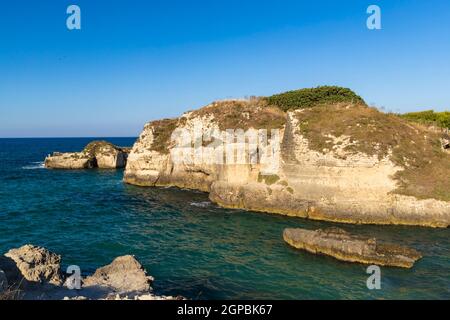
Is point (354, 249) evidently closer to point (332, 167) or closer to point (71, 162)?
point (332, 167)

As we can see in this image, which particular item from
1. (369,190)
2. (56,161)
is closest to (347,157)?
(369,190)

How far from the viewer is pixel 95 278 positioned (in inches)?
797

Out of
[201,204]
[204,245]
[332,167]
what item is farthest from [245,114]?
[204,245]

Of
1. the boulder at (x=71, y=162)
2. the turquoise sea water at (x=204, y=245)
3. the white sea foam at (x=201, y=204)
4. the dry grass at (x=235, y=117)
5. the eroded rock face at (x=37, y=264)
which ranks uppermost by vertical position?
the dry grass at (x=235, y=117)

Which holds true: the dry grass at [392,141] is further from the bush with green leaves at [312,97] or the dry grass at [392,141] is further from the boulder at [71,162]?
the boulder at [71,162]

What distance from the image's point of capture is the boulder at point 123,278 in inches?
771

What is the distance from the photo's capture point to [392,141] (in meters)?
39.5

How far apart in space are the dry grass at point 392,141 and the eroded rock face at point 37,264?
29145 millimetres

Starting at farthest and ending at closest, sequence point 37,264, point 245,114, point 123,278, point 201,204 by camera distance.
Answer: point 245,114 → point 201,204 → point 123,278 → point 37,264

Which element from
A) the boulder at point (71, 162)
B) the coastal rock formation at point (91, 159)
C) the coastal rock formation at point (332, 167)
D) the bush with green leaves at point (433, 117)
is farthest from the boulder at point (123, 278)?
the coastal rock formation at point (91, 159)

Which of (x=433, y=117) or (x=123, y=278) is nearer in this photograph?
(x=123, y=278)

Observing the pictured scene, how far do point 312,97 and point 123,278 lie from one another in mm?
44372

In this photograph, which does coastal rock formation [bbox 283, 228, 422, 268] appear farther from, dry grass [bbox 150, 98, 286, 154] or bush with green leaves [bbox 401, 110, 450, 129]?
bush with green leaves [bbox 401, 110, 450, 129]

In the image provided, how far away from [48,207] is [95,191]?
11477mm
